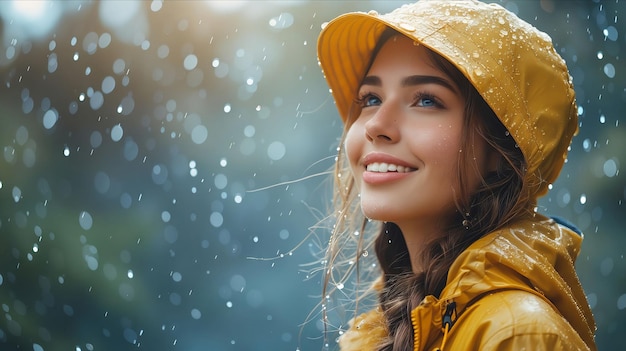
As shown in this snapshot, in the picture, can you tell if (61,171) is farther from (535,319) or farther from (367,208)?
(535,319)

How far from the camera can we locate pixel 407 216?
1.19 m

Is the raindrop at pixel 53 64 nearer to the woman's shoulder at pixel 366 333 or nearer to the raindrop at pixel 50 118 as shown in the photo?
the raindrop at pixel 50 118

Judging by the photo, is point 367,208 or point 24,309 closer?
point 367,208

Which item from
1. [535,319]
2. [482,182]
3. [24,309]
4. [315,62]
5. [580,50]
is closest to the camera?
[535,319]

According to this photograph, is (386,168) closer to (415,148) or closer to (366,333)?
(415,148)

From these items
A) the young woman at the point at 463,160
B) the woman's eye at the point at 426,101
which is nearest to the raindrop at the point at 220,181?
the young woman at the point at 463,160

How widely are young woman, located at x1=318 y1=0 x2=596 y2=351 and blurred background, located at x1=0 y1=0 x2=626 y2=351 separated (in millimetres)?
2270

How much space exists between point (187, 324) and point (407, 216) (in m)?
3.04

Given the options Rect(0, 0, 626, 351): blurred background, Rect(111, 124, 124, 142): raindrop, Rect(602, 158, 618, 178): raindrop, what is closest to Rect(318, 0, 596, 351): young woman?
Rect(602, 158, 618, 178): raindrop

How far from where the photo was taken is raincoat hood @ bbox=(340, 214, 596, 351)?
3.33 ft

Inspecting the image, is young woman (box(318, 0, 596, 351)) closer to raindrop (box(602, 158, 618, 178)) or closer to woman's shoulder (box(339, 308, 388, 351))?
woman's shoulder (box(339, 308, 388, 351))

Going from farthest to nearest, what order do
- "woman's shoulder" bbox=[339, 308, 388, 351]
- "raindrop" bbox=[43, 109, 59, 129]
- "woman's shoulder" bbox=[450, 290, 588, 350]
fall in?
"raindrop" bbox=[43, 109, 59, 129] < "woman's shoulder" bbox=[339, 308, 388, 351] < "woman's shoulder" bbox=[450, 290, 588, 350]

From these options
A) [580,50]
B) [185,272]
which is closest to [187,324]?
[185,272]

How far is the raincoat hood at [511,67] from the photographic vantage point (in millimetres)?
1125
